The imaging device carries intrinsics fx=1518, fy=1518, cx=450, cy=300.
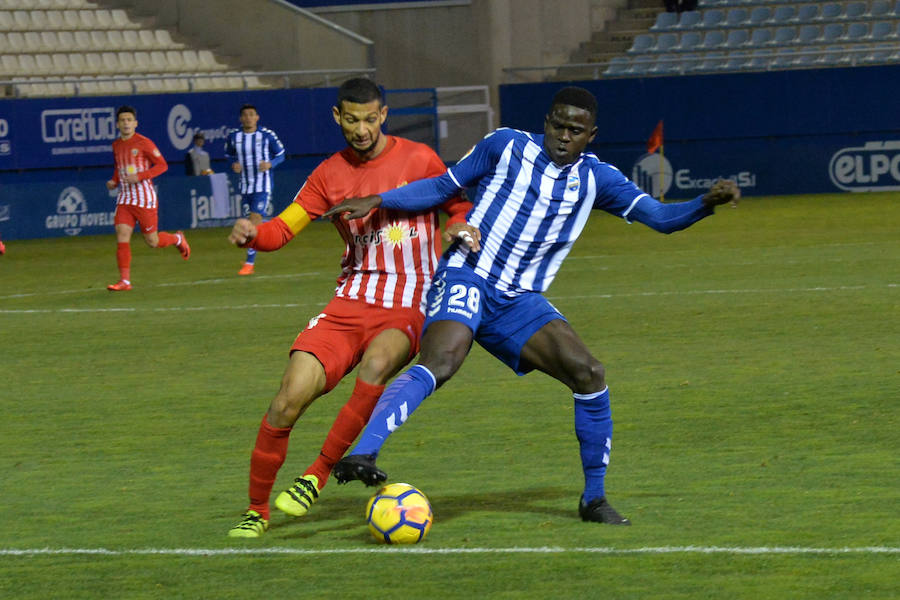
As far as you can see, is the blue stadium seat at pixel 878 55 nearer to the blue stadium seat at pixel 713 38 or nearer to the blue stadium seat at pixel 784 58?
the blue stadium seat at pixel 784 58

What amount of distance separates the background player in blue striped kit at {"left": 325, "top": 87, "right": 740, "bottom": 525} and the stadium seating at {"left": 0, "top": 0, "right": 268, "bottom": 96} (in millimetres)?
21161

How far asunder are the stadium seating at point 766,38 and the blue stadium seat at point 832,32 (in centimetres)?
2

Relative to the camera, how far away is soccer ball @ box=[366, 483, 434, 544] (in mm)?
5879

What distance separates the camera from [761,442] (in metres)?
7.89

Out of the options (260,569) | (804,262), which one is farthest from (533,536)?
(804,262)

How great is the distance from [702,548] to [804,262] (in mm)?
12542

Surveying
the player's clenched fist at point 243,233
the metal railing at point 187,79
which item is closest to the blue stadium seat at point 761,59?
the metal railing at point 187,79

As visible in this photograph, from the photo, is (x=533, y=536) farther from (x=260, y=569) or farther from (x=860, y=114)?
(x=860, y=114)

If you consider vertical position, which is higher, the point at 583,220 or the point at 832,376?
the point at 583,220

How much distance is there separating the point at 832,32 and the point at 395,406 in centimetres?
3014

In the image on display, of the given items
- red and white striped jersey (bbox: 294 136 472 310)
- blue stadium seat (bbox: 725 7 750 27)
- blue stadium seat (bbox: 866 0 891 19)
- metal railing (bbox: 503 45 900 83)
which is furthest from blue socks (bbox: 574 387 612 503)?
blue stadium seat (bbox: 725 7 750 27)

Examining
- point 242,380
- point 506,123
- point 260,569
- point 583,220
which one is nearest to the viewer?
point 260,569

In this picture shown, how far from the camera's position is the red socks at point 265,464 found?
615 cm

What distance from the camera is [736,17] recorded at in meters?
35.8
